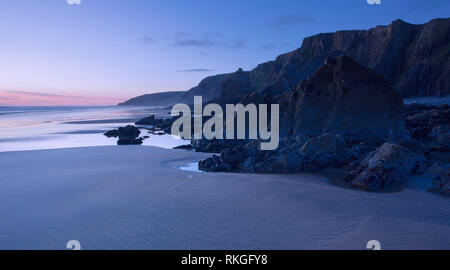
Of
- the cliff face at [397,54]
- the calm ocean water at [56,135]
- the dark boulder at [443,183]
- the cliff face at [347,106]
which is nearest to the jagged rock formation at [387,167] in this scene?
the dark boulder at [443,183]

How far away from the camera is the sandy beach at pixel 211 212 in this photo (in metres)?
4.24

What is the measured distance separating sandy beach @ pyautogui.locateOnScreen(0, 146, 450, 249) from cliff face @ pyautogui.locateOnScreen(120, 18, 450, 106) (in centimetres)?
2528

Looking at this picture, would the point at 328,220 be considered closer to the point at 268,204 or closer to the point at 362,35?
the point at 268,204

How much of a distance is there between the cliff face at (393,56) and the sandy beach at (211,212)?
995 inches

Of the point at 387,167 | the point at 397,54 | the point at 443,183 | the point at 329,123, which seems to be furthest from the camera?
the point at 397,54

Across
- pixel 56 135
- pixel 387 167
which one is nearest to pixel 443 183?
pixel 387 167

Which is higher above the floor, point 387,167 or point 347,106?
point 347,106

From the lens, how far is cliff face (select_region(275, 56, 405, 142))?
1055cm

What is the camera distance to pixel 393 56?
158 ft

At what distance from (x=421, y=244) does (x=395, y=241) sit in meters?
0.31

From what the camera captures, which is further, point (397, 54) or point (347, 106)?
point (397, 54)

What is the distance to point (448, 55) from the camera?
39875mm

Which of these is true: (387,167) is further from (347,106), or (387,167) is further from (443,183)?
(347,106)

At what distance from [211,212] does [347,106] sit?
775 cm
